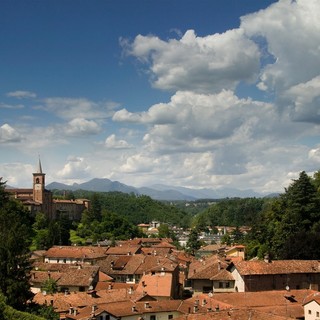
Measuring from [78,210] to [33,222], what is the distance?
146 feet

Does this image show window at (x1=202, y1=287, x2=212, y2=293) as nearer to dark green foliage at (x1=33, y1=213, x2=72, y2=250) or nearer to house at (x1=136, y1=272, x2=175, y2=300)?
house at (x1=136, y1=272, x2=175, y2=300)

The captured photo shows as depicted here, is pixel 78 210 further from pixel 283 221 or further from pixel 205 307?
pixel 205 307

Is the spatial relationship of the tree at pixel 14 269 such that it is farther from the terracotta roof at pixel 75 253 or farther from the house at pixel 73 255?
the terracotta roof at pixel 75 253

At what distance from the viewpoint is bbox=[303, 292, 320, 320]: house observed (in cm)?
3856

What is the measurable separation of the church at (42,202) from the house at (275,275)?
331 ft

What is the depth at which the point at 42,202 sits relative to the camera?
154 m

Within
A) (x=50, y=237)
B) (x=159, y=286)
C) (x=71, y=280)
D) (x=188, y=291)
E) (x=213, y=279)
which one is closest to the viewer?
(x=213, y=279)

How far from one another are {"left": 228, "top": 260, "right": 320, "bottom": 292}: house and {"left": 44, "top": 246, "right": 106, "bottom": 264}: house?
3594cm

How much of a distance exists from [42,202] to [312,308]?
407ft

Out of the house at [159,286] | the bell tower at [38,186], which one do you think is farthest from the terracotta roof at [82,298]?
the bell tower at [38,186]

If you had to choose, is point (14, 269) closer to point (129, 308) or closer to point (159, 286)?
point (129, 308)

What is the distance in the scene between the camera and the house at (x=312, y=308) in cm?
3856

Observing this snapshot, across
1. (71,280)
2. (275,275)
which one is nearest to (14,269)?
(71,280)

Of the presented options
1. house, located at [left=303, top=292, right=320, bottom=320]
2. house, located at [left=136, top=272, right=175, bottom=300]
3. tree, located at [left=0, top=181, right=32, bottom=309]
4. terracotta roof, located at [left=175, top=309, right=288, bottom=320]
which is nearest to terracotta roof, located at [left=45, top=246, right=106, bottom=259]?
house, located at [left=136, top=272, right=175, bottom=300]
